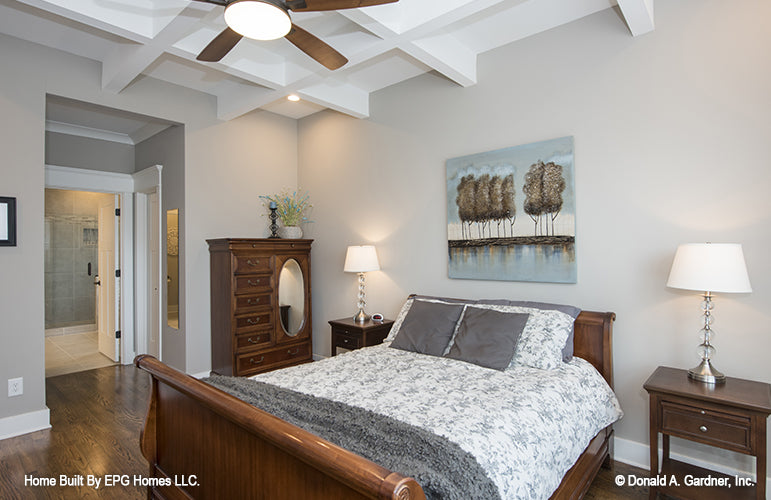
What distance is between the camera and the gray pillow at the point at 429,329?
9.38ft

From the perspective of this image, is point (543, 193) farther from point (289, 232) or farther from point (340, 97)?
point (289, 232)

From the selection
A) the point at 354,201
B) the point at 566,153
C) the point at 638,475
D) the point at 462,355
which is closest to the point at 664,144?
the point at 566,153

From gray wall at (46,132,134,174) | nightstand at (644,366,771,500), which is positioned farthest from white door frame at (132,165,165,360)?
nightstand at (644,366,771,500)

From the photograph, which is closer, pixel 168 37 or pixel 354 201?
pixel 168 37

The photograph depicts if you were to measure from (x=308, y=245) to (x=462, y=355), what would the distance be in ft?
8.30

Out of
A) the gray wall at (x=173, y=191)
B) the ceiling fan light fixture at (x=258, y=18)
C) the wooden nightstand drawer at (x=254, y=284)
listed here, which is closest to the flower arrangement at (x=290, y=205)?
the wooden nightstand drawer at (x=254, y=284)

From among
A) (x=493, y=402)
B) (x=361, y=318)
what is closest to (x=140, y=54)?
(x=361, y=318)

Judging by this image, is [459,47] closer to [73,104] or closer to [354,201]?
[354,201]

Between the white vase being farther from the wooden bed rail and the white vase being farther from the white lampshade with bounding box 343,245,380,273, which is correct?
the wooden bed rail

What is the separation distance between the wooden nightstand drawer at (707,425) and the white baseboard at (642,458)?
532 mm

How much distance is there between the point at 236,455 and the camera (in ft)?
5.28

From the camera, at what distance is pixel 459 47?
3.21 metres

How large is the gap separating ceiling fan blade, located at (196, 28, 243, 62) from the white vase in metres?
2.39

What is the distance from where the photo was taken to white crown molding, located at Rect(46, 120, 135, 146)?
15.4ft
